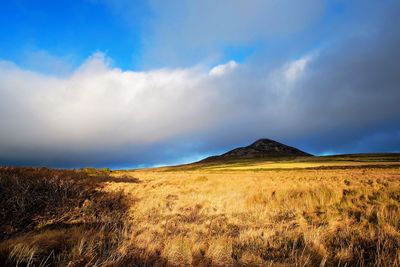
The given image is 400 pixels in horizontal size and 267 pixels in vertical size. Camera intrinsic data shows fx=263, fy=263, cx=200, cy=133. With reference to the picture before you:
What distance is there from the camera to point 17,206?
34.3 feet

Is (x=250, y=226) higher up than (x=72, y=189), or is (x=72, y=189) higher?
(x=72, y=189)

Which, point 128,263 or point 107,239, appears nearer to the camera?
point 128,263

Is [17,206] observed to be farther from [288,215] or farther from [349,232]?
[349,232]

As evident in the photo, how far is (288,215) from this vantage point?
1091 centimetres

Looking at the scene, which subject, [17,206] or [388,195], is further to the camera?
[388,195]

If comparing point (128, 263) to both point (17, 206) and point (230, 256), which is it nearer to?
point (230, 256)

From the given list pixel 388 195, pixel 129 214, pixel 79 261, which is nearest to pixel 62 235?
pixel 79 261

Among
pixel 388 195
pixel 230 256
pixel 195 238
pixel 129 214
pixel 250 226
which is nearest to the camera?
pixel 230 256

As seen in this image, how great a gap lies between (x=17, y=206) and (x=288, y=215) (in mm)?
10934

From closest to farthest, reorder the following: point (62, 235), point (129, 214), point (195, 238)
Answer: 1. point (62, 235)
2. point (195, 238)
3. point (129, 214)

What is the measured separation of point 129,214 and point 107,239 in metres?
4.73

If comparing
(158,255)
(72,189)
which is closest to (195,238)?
(158,255)

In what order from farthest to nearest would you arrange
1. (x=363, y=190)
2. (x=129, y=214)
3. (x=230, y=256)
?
(x=363, y=190) → (x=129, y=214) → (x=230, y=256)

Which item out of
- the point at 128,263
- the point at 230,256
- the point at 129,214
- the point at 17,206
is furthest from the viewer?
the point at 129,214
